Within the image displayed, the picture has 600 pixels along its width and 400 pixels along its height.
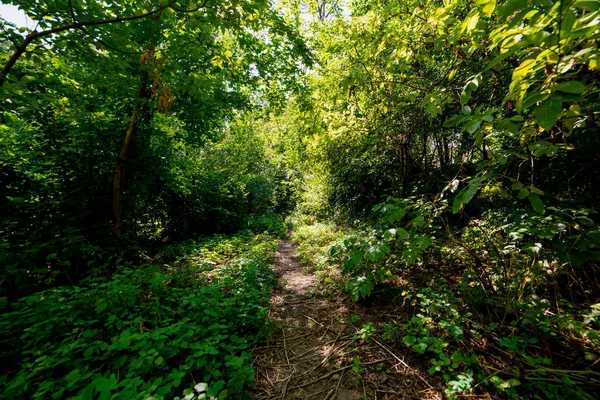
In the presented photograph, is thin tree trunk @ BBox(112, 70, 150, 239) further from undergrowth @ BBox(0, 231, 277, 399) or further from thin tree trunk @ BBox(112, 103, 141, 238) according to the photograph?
undergrowth @ BBox(0, 231, 277, 399)

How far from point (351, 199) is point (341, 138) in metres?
2.82

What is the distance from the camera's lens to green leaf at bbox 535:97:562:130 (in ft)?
3.08

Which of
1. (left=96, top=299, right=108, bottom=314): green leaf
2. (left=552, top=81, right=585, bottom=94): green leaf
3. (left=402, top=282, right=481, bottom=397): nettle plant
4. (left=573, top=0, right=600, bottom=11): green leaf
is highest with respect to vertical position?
(left=573, top=0, right=600, bottom=11): green leaf

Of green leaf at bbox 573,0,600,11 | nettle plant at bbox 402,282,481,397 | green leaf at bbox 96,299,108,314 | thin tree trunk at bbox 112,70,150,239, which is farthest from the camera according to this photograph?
thin tree trunk at bbox 112,70,150,239

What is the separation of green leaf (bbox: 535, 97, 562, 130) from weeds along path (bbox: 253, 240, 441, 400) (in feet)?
6.88

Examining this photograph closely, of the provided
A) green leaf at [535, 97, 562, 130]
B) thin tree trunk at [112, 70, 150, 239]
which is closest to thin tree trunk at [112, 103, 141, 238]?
thin tree trunk at [112, 70, 150, 239]

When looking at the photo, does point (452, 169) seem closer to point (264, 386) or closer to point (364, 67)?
point (364, 67)

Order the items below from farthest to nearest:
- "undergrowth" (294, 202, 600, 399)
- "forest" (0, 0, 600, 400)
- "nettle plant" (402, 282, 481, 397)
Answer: "nettle plant" (402, 282, 481, 397) < "undergrowth" (294, 202, 600, 399) < "forest" (0, 0, 600, 400)

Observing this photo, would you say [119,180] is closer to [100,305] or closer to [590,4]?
[100,305]

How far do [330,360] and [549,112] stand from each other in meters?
2.57

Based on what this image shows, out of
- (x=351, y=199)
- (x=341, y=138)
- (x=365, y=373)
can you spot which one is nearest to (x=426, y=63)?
(x=341, y=138)

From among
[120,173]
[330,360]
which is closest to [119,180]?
[120,173]

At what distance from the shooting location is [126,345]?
188cm

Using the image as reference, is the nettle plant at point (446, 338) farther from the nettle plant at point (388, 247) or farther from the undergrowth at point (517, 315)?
the nettle plant at point (388, 247)
